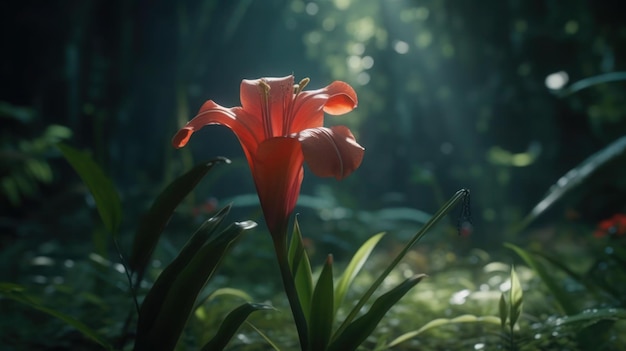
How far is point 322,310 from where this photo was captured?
1146mm

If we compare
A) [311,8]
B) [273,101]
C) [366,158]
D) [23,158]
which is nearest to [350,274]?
[273,101]

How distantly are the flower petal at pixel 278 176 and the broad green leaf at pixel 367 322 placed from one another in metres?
0.24

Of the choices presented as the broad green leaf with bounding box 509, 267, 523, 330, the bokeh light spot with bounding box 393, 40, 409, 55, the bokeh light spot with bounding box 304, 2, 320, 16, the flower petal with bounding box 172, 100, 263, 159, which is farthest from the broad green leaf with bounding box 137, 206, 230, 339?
the bokeh light spot with bounding box 304, 2, 320, 16

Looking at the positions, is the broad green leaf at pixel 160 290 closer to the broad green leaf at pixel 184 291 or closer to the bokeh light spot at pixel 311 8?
the broad green leaf at pixel 184 291

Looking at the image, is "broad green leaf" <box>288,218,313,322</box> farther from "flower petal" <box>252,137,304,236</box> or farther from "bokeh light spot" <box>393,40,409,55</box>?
"bokeh light spot" <box>393,40,409,55</box>

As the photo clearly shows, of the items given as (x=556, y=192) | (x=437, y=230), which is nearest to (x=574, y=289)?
(x=556, y=192)

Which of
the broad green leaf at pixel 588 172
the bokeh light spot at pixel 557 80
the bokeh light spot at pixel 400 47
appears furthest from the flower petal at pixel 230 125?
the bokeh light spot at pixel 400 47

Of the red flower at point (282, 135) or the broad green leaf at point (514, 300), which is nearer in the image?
the red flower at point (282, 135)

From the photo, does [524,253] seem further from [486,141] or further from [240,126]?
[486,141]

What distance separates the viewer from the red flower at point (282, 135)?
0.98 metres

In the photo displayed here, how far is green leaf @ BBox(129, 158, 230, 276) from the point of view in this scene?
3.58 feet

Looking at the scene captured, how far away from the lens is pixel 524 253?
1.39 metres

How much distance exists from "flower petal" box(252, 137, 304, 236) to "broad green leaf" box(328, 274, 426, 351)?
24 centimetres

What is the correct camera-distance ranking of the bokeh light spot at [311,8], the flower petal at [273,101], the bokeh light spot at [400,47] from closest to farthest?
1. the flower petal at [273,101]
2. the bokeh light spot at [400,47]
3. the bokeh light spot at [311,8]
